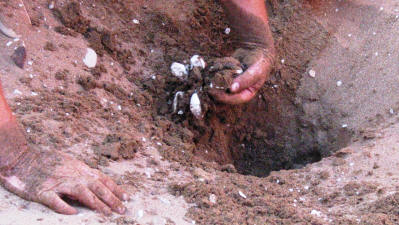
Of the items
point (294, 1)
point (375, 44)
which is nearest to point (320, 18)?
point (294, 1)

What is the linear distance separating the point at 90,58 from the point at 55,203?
115 centimetres

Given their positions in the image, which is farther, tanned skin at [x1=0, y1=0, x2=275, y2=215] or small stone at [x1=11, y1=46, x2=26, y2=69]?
small stone at [x1=11, y1=46, x2=26, y2=69]

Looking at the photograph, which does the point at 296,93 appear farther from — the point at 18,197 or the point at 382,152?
the point at 18,197

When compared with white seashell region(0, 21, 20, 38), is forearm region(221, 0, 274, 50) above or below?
above

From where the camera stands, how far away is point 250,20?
104 inches

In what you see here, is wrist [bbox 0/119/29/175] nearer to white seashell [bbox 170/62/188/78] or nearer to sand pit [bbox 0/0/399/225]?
sand pit [bbox 0/0/399/225]

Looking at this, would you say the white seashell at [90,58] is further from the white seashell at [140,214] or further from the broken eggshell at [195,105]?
the white seashell at [140,214]

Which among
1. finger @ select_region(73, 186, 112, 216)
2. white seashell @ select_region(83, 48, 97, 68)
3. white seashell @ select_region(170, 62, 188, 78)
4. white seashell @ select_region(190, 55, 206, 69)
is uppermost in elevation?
finger @ select_region(73, 186, 112, 216)

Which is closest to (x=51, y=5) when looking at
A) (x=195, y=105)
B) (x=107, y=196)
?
(x=195, y=105)

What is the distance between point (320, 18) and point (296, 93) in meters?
0.66

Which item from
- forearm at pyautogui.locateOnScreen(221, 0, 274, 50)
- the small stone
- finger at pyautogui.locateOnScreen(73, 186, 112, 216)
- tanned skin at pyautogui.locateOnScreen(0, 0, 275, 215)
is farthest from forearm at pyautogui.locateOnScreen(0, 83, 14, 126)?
forearm at pyautogui.locateOnScreen(221, 0, 274, 50)

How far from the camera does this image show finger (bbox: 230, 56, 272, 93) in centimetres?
237

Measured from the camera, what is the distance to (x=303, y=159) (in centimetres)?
281

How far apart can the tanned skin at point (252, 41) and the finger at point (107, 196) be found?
110cm
